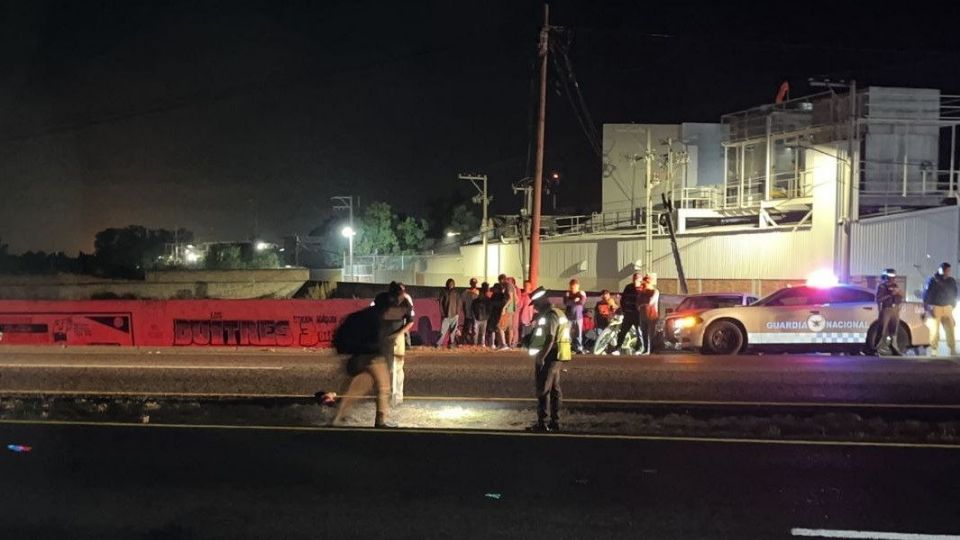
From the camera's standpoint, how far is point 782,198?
3944 centimetres

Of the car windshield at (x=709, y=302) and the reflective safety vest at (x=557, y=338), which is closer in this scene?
the reflective safety vest at (x=557, y=338)

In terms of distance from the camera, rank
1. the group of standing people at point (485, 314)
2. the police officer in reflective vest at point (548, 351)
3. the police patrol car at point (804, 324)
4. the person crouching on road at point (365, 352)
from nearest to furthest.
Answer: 1. the police officer in reflective vest at point (548, 351)
2. the person crouching on road at point (365, 352)
3. the police patrol car at point (804, 324)
4. the group of standing people at point (485, 314)

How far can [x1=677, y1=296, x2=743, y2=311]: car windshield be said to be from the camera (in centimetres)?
2007

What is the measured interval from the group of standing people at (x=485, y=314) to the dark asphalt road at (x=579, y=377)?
1355 mm

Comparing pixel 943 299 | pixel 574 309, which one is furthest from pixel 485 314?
pixel 943 299

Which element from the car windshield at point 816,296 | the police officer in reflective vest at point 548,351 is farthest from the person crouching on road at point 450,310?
the police officer in reflective vest at point 548,351

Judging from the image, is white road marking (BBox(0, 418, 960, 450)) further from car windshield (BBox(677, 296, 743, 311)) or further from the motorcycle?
car windshield (BBox(677, 296, 743, 311))

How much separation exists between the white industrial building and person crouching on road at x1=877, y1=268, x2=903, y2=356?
13492 millimetres

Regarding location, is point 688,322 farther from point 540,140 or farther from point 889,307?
point 540,140

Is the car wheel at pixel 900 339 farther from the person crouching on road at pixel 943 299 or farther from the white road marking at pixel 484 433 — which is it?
the white road marking at pixel 484 433

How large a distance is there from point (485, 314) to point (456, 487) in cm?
1278

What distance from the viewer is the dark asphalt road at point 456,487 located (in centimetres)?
599

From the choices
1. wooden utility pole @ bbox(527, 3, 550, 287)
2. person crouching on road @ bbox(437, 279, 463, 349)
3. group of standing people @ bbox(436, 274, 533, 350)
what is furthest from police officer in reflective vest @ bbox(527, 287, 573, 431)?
wooden utility pole @ bbox(527, 3, 550, 287)

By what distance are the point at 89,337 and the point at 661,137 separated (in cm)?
3644
